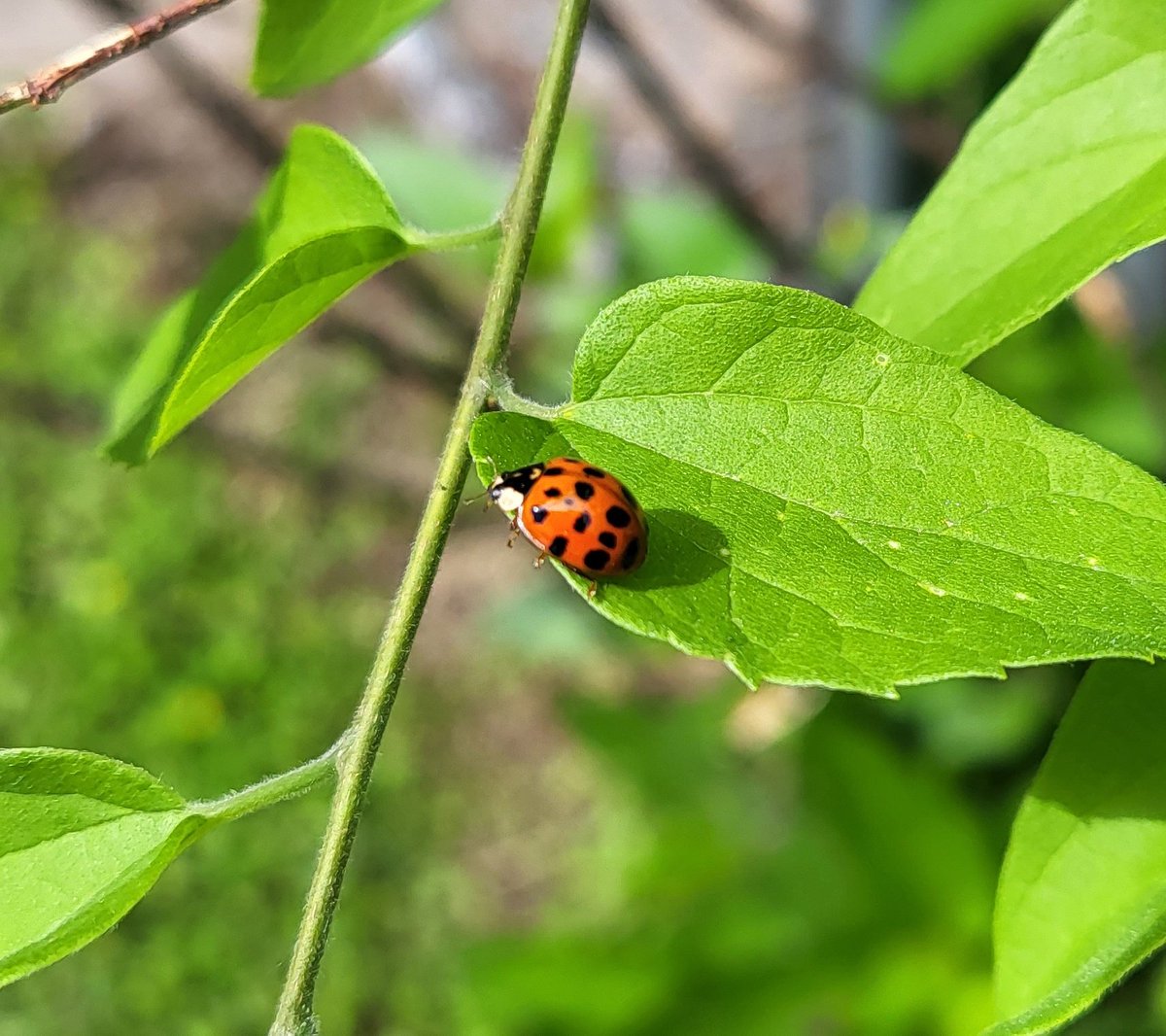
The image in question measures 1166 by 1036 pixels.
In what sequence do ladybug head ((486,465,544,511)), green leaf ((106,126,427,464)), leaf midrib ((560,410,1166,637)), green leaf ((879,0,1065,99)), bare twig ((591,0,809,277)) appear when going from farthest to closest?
bare twig ((591,0,809,277)) → green leaf ((879,0,1065,99)) → ladybug head ((486,465,544,511)) → green leaf ((106,126,427,464)) → leaf midrib ((560,410,1166,637))

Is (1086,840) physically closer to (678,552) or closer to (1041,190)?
(678,552)

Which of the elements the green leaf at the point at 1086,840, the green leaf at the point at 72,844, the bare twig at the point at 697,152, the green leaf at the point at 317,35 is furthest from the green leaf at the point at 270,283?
the bare twig at the point at 697,152

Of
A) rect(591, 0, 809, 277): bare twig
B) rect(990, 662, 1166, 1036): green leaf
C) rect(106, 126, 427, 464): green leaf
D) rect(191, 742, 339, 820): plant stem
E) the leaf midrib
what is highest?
rect(591, 0, 809, 277): bare twig

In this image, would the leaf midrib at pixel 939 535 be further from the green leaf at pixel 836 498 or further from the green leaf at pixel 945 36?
the green leaf at pixel 945 36

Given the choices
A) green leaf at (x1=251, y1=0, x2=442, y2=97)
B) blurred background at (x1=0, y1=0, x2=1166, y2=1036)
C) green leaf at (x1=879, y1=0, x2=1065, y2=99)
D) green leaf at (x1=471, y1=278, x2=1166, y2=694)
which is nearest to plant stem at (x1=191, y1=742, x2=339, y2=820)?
green leaf at (x1=471, y1=278, x2=1166, y2=694)

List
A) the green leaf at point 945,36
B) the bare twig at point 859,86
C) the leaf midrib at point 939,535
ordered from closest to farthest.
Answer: the leaf midrib at point 939,535
the green leaf at point 945,36
the bare twig at point 859,86

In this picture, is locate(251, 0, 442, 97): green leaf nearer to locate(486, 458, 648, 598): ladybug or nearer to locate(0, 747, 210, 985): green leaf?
locate(486, 458, 648, 598): ladybug

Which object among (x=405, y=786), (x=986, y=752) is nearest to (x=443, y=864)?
(x=405, y=786)
